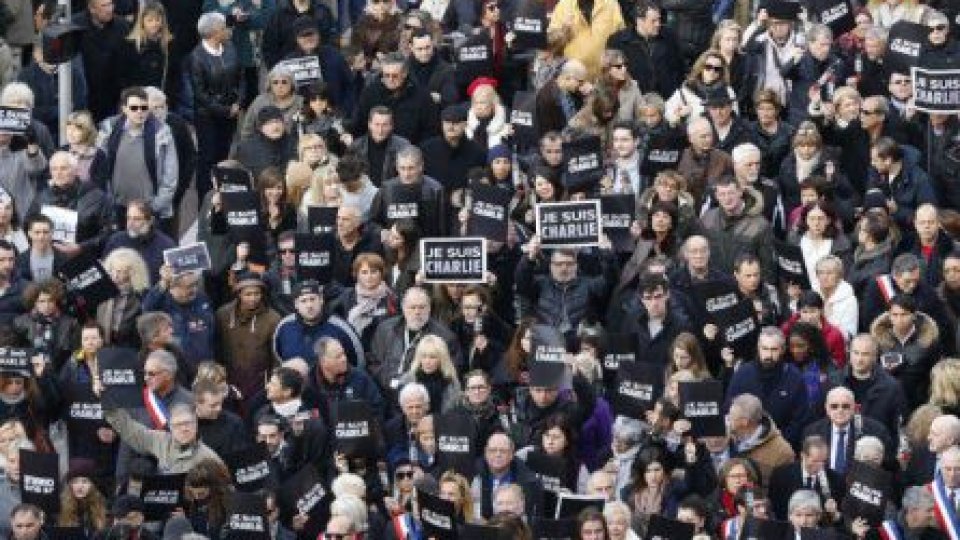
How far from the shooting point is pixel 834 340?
2873 cm

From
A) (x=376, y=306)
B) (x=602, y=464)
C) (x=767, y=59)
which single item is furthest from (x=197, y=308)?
(x=767, y=59)

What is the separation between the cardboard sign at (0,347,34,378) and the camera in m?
28.0

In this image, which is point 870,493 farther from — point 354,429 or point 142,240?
point 142,240

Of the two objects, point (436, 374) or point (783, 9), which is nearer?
point (436, 374)

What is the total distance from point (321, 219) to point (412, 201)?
661 millimetres

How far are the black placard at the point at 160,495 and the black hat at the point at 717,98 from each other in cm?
602

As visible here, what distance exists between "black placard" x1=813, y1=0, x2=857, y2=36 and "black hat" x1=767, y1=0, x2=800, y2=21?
7.4 inches

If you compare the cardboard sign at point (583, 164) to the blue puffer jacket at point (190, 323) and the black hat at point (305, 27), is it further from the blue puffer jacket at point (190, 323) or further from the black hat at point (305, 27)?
the black hat at point (305, 27)

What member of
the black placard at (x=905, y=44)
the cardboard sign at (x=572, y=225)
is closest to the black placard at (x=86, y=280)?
the cardboard sign at (x=572, y=225)

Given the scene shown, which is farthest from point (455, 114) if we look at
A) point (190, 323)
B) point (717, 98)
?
point (190, 323)

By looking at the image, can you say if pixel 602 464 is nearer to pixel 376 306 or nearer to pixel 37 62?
pixel 376 306

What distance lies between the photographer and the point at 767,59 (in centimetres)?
3250

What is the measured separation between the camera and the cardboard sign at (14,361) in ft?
91.8

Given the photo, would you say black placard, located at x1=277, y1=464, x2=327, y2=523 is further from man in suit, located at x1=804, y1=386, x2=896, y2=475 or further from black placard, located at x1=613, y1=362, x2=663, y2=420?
man in suit, located at x1=804, y1=386, x2=896, y2=475
